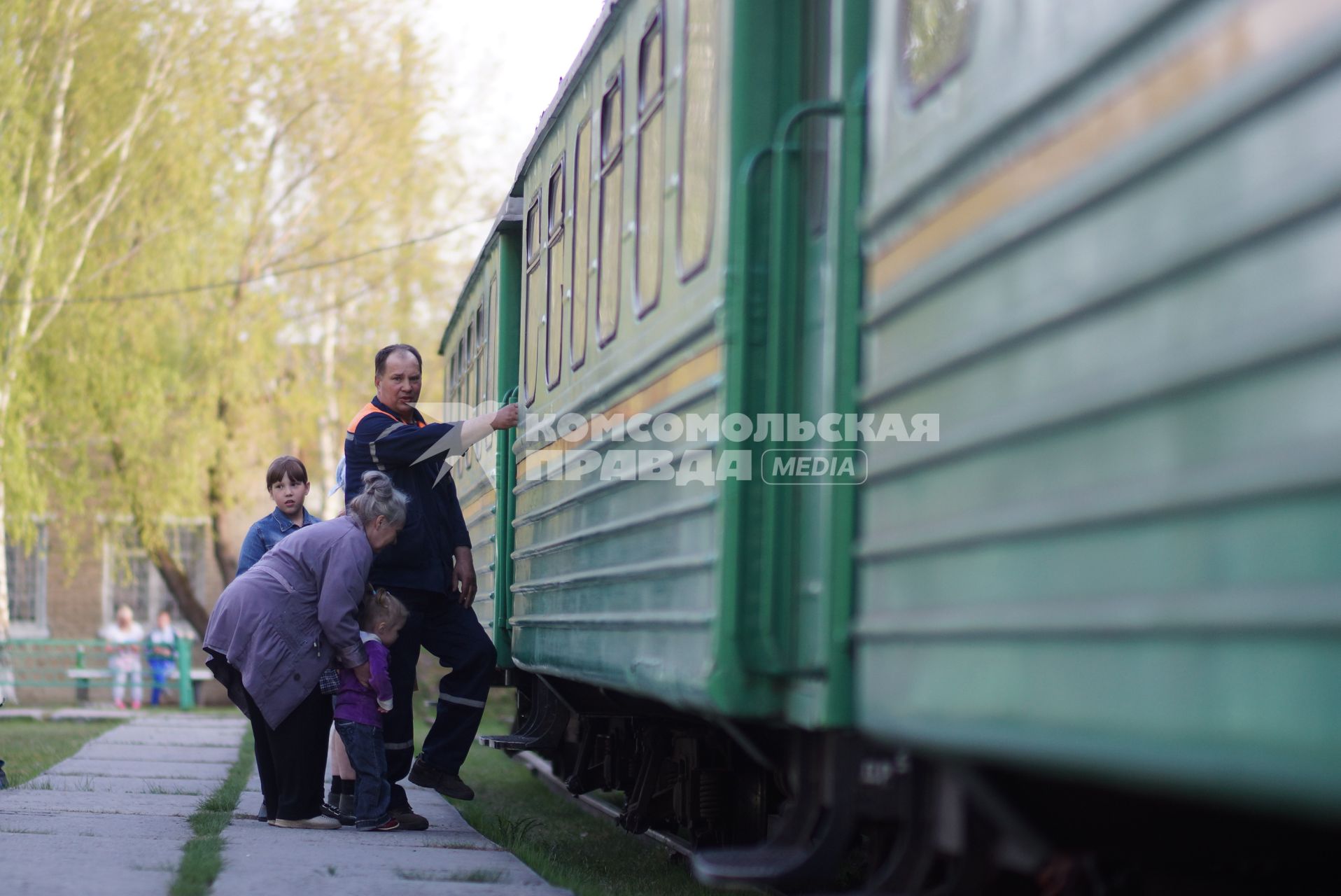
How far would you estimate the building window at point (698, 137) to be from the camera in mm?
4359

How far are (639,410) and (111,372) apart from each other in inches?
681

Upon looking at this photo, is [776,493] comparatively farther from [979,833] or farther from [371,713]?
[371,713]

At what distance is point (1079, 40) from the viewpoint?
8.21 ft

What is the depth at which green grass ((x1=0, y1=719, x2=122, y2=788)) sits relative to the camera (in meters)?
9.85

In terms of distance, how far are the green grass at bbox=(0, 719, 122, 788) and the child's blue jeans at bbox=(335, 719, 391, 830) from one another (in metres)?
2.42

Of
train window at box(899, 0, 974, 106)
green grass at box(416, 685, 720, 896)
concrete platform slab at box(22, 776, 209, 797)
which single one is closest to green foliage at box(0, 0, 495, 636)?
green grass at box(416, 685, 720, 896)

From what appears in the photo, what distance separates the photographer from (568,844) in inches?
307

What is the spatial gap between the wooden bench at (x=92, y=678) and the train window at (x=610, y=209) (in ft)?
52.5

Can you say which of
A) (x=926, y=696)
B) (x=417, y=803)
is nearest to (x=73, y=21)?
(x=417, y=803)

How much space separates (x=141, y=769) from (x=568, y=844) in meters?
3.42

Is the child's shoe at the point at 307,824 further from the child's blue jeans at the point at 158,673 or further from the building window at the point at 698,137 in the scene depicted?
the child's blue jeans at the point at 158,673

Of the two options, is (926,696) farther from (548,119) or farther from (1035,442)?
(548,119)

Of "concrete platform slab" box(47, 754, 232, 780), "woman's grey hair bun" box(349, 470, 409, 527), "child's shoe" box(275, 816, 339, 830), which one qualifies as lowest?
"concrete platform slab" box(47, 754, 232, 780)

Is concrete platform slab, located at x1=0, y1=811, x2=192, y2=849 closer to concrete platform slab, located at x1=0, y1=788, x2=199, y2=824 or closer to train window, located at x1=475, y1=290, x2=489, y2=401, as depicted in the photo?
concrete platform slab, located at x1=0, y1=788, x2=199, y2=824
